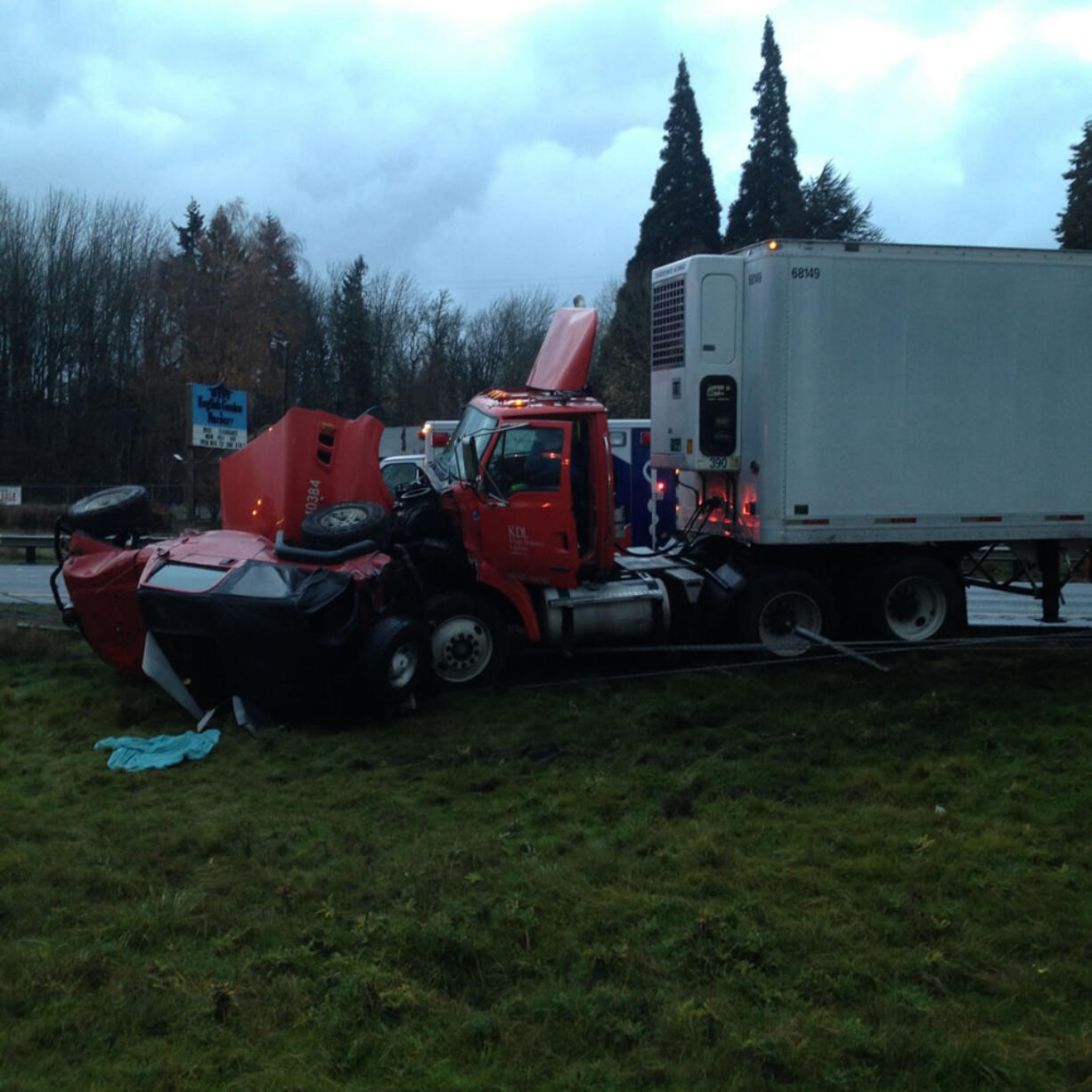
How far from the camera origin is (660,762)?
8.12m

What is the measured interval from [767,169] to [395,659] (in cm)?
4918

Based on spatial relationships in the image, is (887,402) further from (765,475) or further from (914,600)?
(914,600)

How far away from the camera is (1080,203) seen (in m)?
39.8

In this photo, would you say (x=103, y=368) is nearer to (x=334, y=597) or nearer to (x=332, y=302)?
(x=332, y=302)

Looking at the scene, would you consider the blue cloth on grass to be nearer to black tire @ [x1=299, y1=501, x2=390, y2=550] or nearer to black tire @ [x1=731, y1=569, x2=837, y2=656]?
black tire @ [x1=299, y1=501, x2=390, y2=550]

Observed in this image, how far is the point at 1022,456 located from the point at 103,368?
4788cm

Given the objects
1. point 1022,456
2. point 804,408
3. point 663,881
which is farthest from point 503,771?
point 1022,456

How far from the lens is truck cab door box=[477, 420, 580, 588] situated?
1080 cm

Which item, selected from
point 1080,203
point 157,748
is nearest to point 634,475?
point 157,748

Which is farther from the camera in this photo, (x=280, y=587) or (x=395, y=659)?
(x=395, y=659)

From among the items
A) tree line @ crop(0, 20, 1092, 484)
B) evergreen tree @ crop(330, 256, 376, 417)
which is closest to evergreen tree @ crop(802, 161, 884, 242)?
tree line @ crop(0, 20, 1092, 484)

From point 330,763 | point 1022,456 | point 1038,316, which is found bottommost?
point 330,763

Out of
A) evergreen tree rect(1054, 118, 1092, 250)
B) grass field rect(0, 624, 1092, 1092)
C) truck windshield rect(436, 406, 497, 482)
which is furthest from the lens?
evergreen tree rect(1054, 118, 1092, 250)

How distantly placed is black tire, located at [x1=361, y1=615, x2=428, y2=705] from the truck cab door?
55.7 inches
